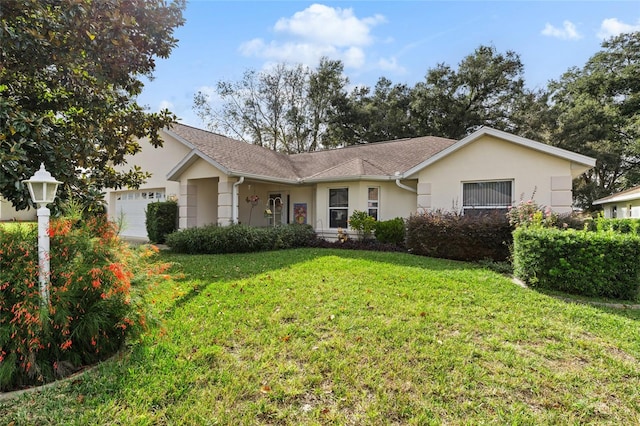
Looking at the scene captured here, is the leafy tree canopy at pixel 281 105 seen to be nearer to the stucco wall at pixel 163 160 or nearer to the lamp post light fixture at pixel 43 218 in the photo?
the stucco wall at pixel 163 160

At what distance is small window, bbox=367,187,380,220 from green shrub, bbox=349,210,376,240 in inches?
18.3

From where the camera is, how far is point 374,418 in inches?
111

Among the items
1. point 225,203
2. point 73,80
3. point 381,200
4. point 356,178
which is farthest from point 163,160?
point 73,80

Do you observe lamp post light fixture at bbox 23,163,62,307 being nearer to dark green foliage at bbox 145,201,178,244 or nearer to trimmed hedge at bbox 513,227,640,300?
trimmed hedge at bbox 513,227,640,300

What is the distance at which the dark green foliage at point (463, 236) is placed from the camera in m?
9.55

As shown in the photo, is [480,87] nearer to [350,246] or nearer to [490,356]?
[350,246]

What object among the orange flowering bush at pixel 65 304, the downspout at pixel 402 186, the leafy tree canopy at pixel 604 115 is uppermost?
the leafy tree canopy at pixel 604 115

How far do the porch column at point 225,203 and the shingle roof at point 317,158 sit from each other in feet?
2.53

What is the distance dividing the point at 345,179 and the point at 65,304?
1063 centimetres

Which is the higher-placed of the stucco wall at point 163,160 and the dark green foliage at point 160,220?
the stucco wall at point 163,160

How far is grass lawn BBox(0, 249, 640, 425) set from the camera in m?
2.88

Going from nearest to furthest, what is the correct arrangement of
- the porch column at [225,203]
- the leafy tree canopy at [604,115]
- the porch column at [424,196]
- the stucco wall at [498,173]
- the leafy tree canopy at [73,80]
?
the leafy tree canopy at [73,80] < the stucco wall at [498,173] < the porch column at [424,196] < the porch column at [225,203] < the leafy tree canopy at [604,115]

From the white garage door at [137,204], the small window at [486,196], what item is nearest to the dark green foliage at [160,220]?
Result: the white garage door at [137,204]

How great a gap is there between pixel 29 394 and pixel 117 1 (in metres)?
5.59
